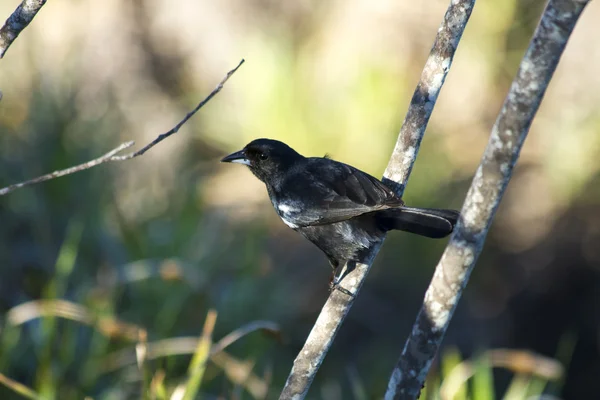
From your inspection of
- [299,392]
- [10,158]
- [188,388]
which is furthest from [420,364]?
[10,158]

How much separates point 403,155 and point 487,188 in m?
0.79

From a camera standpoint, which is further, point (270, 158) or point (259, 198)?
point (259, 198)

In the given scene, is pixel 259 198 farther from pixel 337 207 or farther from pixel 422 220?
pixel 422 220

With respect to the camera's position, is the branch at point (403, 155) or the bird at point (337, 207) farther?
the bird at point (337, 207)

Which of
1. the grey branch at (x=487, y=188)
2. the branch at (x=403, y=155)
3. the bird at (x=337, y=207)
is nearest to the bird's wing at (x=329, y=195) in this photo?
the bird at (x=337, y=207)

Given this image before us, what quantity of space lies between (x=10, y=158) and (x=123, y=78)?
4358 millimetres

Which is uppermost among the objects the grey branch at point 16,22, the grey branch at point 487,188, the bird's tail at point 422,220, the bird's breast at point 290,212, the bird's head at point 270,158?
the bird's head at point 270,158

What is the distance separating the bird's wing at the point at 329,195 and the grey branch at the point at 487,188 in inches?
42.8

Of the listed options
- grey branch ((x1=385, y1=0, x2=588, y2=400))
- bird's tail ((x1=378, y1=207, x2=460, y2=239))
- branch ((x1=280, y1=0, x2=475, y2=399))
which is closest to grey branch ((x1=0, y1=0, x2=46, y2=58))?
branch ((x1=280, y1=0, x2=475, y2=399))

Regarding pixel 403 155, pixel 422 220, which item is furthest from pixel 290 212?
pixel 403 155

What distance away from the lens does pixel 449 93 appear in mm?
9062

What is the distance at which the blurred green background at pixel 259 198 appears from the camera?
197 inches

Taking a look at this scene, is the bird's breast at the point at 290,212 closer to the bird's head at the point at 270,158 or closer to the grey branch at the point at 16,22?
the bird's head at the point at 270,158

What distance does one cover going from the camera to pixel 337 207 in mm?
3080
